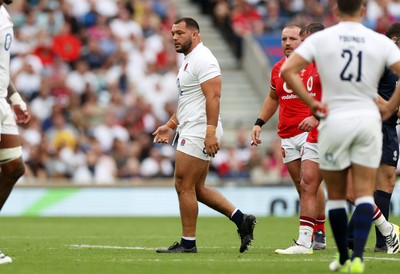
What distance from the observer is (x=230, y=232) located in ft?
53.0

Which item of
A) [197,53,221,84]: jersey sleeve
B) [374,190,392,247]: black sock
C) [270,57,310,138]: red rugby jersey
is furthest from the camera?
[270,57,310,138]: red rugby jersey

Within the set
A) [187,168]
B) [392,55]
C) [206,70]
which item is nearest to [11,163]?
[187,168]

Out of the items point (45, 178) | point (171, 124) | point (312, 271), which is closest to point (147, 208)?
point (45, 178)

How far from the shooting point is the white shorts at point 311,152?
11672 mm

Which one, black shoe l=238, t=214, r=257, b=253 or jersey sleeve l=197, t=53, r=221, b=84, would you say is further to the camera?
black shoe l=238, t=214, r=257, b=253

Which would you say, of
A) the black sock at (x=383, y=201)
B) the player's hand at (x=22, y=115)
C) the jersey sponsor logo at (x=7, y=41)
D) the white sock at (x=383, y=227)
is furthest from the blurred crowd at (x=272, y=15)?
the jersey sponsor logo at (x=7, y=41)

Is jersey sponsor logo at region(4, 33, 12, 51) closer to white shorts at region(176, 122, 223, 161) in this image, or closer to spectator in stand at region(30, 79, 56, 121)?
white shorts at region(176, 122, 223, 161)

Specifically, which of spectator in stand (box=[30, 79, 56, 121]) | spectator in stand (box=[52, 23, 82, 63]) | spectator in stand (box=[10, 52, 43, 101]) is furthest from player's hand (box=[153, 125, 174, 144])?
spectator in stand (box=[52, 23, 82, 63])

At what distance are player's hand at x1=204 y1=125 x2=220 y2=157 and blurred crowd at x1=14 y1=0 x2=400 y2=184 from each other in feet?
37.5

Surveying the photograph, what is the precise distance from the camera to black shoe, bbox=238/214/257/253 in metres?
11.6

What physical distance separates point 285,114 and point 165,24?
1556cm

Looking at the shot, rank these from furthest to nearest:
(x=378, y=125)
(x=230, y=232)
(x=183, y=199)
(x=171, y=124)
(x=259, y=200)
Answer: (x=259, y=200) < (x=230, y=232) < (x=171, y=124) < (x=183, y=199) < (x=378, y=125)

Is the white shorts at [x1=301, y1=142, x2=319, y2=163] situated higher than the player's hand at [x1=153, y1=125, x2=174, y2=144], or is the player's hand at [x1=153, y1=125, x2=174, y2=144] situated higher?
the player's hand at [x1=153, y1=125, x2=174, y2=144]

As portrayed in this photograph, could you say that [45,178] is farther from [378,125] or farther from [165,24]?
[378,125]
